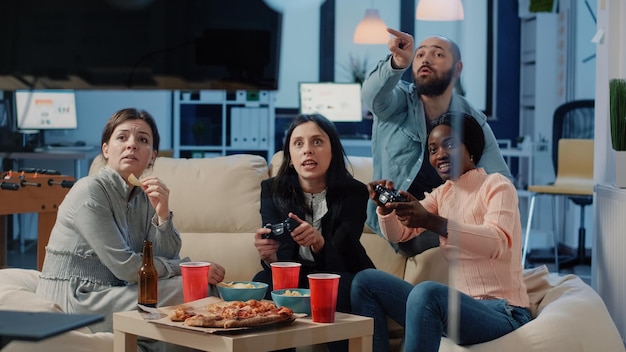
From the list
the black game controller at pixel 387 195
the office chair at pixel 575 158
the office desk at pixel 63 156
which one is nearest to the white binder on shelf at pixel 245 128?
the office desk at pixel 63 156

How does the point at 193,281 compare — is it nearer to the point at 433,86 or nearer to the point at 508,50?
the point at 433,86

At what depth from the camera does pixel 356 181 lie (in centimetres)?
198

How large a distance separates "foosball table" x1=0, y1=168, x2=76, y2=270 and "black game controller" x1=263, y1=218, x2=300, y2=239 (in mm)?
446

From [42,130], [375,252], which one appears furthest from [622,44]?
[42,130]

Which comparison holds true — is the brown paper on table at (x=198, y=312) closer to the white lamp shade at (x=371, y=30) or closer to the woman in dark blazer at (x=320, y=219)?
the woman in dark blazer at (x=320, y=219)

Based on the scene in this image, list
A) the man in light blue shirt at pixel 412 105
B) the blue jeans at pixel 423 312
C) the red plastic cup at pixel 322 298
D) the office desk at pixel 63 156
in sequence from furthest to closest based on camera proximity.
Answer: the blue jeans at pixel 423 312, the red plastic cup at pixel 322 298, the man in light blue shirt at pixel 412 105, the office desk at pixel 63 156

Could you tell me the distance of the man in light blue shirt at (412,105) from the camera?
5.40ft

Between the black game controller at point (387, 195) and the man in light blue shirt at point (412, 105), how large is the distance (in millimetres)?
23

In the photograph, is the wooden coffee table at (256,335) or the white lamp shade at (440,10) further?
the wooden coffee table at (256,335)

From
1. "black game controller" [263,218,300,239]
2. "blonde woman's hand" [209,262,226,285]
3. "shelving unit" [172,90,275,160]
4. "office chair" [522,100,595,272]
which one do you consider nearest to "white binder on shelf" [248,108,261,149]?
"shelving unit" [172,90,275,160]

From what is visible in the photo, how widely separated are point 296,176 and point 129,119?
0.53 metres

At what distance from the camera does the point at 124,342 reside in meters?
1.86

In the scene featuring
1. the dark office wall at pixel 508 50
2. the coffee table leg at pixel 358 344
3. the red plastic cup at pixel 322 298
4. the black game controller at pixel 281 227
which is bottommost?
the coffee table leg at pixel 358 344

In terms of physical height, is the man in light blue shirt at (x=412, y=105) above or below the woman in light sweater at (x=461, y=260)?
above
